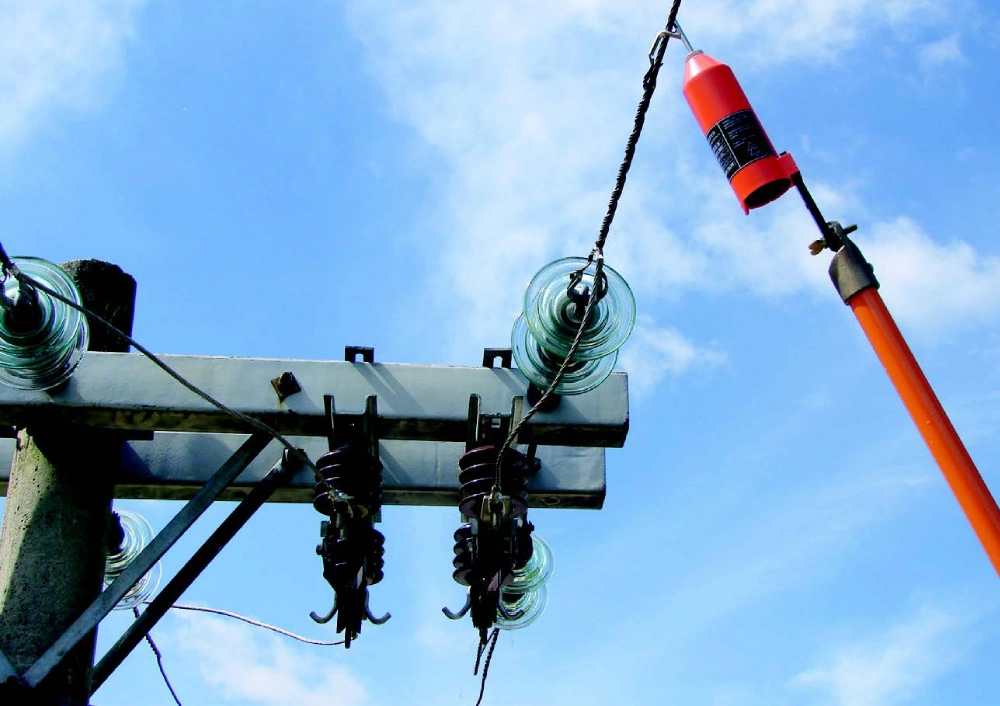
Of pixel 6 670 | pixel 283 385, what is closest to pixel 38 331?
pixel 283 385

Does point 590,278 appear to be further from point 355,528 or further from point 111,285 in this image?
point 111,285

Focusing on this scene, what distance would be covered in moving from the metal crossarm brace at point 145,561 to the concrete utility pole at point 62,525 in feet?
0.18

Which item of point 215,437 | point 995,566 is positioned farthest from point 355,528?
point 995,566

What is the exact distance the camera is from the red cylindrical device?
8.62ft

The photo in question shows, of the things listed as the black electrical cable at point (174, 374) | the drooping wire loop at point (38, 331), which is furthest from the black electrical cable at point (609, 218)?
the drooping wire loop at point (38, 331)

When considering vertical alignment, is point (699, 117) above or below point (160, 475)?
below

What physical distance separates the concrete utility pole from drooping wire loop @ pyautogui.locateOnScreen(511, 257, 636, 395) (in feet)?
5.33

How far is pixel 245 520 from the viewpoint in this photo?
4.68 metres

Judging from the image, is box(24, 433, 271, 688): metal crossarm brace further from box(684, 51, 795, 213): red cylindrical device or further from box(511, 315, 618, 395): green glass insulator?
box(684, 51, 795, 213): red cylindrical device

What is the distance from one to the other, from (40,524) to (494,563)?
1.55 metres

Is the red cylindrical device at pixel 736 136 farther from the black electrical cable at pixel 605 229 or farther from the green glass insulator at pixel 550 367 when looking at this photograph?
the green glass insulator at pixel 550 367

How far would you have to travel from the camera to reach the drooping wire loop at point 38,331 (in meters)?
4.18

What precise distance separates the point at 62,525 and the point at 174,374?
2.80ft

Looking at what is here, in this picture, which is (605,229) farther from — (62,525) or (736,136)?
(62,525)
